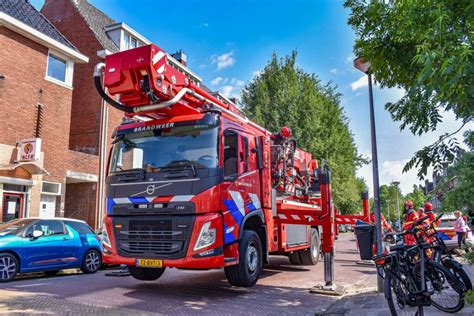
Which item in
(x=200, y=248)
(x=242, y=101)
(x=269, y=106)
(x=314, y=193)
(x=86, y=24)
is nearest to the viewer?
(x=200, y=248)

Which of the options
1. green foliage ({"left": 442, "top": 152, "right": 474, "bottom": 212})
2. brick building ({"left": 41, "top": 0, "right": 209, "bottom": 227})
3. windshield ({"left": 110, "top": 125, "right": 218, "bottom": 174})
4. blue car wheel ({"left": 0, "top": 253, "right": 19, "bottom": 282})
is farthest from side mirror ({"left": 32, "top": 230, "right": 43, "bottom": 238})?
brick building ({"left": 41, "top": 0, "right": 209, "bottom": 227})

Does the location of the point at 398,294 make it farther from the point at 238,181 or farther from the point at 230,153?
the point at 230,153

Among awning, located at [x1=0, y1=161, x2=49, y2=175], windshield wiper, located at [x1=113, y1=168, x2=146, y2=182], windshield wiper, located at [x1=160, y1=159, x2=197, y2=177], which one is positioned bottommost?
windshield wiper, located at [x1=113, y1=168, x2=146, y2=182]

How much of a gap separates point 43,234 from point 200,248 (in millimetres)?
5449

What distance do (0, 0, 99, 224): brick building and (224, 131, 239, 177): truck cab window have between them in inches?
429

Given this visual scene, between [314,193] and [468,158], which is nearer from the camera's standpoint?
[468,158]

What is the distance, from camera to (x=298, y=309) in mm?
6621

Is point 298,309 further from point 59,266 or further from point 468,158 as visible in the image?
point 59,266

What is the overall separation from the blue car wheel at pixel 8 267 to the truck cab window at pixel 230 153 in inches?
222

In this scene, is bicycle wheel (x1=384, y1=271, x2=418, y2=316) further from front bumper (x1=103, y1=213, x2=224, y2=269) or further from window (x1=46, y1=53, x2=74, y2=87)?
window (x1=46, y1=53, x2=74, y2=87)

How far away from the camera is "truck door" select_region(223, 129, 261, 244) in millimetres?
7007

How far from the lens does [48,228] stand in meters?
10.3

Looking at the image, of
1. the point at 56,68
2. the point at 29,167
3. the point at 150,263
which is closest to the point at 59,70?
the point at 56,68

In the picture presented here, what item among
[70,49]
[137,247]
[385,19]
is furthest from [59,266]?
→ [70,49]
